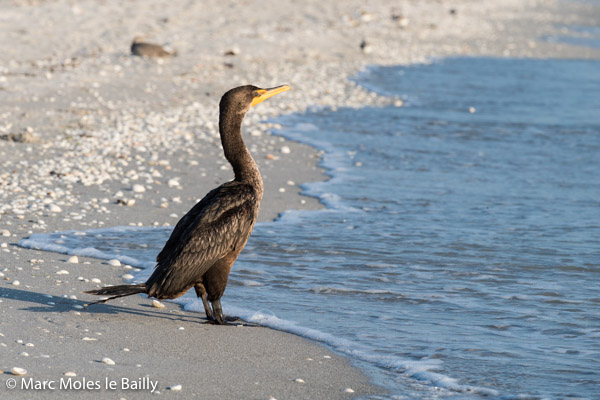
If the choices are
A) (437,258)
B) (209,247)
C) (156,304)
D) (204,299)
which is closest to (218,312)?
(204,299)

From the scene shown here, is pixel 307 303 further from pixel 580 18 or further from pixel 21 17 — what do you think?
pixel 580 18

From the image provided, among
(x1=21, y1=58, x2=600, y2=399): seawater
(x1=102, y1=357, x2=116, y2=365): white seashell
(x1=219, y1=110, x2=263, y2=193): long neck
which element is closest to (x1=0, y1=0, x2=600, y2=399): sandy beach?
(x1=102, y1=357, x2=116, y2=365): white seashell

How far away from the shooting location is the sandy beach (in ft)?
17.7

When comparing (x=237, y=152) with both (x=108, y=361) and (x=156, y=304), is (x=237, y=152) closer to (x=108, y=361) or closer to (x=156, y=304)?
(x=156, y=304)

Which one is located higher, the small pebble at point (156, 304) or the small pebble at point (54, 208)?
the small pebble at point (54, 208)

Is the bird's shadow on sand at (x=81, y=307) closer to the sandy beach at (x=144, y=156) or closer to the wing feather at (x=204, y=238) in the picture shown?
the sandy beach at (x=144, y=156)

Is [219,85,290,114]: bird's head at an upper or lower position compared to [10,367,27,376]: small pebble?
upper

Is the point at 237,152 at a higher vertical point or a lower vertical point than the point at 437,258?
higher

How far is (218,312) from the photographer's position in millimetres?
6371

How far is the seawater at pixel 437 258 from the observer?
237 inches

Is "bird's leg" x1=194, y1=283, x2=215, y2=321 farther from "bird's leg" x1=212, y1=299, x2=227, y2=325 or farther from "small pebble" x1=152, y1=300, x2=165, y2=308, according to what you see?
"small pebble" x1=152, y1=300, x2=165, y2=308

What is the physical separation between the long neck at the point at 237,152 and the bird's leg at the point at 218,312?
37.7 inches

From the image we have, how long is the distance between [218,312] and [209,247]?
49 cm

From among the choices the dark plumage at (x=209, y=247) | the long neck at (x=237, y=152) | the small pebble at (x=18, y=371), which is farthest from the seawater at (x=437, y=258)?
the small pebble at (x=18, y=371)
